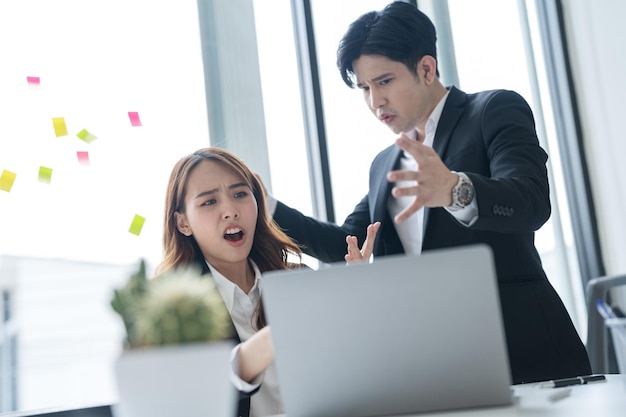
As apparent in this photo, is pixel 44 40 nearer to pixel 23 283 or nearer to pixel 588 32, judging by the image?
pixel 23 283

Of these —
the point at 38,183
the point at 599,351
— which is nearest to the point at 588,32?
the point at 599,351

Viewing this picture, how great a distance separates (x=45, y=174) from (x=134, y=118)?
1.16 feet

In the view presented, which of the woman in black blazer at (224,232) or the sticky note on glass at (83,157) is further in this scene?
the sticky note on glass at (83,157)

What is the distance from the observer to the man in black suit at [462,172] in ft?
5.51

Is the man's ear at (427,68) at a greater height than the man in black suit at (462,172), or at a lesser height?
greater

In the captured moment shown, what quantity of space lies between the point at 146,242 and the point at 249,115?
679 millimetres

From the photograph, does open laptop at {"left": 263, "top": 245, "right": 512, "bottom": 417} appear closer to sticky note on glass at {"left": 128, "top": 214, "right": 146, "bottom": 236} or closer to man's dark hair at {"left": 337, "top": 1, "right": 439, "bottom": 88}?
man's dark hair at {"left": 337, "top": 1, "right": 439, "bottom": 88}

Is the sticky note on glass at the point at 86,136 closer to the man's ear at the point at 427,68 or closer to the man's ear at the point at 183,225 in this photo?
the man's ear at the point at 183,225

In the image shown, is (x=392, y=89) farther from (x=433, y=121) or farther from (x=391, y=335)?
(x=391, y=335)

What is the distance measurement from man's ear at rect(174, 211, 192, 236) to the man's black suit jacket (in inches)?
22.6

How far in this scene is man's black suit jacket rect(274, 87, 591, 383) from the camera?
1.69 meters

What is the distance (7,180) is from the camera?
6.33 feet

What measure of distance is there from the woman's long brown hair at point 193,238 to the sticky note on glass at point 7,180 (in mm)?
469

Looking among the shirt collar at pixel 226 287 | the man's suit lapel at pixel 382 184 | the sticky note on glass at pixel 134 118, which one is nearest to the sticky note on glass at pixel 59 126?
the sticky note on glass at pixel 134 118
